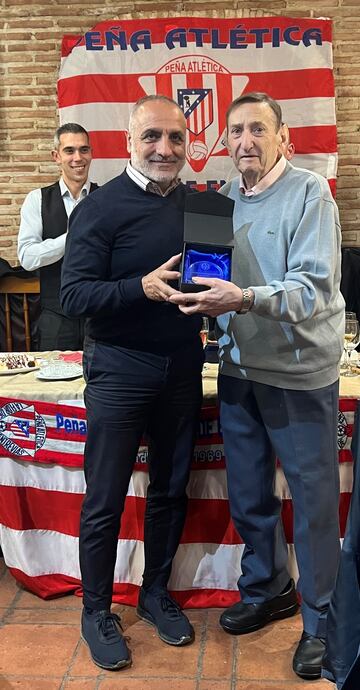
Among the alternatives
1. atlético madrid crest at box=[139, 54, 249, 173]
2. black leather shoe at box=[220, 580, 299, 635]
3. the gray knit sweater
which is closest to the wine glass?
the gray knit sweater

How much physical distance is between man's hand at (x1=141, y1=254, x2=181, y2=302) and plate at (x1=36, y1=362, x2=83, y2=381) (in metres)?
0.76

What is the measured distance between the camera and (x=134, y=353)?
2205 millimetres

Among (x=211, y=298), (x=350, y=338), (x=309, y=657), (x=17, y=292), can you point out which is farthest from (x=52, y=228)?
(x=309, y=657)

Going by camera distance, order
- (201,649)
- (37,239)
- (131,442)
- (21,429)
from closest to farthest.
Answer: (131,442) → (201,649) → (21,429) → (37,239)

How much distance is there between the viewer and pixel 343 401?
8.14 feet

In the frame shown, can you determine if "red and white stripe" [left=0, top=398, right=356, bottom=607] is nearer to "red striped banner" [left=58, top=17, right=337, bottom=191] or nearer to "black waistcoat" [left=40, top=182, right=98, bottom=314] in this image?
"black waistcoat" [left=40, top=182, right=98, bottom=314]

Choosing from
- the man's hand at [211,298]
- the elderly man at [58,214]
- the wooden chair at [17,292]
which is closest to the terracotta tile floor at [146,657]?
the man's hand at [211,298]

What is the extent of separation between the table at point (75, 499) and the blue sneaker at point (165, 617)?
11cm

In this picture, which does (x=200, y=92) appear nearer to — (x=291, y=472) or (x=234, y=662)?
(x=291, y=472)

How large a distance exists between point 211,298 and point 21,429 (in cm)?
101

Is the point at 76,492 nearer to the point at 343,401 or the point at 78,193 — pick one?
the point at 343,401

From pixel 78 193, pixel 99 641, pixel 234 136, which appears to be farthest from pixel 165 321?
pixel 78 193

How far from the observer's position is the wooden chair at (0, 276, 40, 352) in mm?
4570

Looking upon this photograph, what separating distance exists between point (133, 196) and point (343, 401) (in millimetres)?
980
